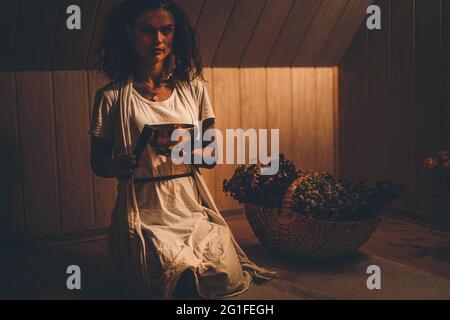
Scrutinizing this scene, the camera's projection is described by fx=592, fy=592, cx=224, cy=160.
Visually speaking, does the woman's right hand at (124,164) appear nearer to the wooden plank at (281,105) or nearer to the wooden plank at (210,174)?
the wooden plank at (210,174)

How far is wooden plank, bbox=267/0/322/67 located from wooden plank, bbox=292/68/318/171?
14cm

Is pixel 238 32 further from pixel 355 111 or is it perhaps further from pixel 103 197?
pixel 103 197

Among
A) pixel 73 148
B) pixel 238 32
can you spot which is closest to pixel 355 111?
pixel 238 32

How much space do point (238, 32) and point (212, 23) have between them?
175 mm

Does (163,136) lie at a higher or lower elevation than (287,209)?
higher

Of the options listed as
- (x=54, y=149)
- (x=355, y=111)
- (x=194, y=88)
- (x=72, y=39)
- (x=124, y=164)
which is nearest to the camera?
(x=124, y=164)

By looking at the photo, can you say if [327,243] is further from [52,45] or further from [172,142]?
[52,45]

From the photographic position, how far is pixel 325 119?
3584mm

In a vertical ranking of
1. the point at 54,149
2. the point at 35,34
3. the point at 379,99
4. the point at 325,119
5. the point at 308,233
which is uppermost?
the point at 35,34

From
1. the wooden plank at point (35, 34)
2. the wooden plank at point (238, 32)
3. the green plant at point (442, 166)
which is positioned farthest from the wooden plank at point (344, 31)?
the wooden plank at point (35, 34)

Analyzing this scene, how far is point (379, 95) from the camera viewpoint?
130 inches

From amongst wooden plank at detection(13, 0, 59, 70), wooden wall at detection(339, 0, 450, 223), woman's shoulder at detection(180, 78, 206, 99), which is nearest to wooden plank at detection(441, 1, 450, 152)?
wooden wall at detection(339, 0, 450, 223)

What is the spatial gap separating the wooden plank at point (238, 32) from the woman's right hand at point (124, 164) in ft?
4.05
